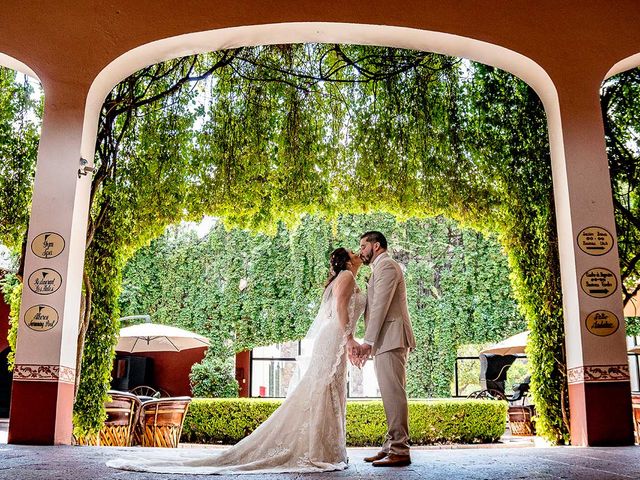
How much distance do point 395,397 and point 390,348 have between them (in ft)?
1.07

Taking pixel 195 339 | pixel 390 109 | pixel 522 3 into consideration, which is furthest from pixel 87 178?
pixel 195 339

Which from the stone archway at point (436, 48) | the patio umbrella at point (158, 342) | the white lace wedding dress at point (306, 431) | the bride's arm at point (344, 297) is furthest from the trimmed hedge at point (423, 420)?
the bride's arm at point (344, 297)

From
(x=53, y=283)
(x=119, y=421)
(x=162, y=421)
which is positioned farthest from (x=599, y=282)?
(x=119, y=421)

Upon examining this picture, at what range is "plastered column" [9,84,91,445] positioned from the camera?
5410mm

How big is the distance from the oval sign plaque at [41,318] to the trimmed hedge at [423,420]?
6630 mm

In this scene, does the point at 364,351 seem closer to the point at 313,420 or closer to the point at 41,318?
the point at 313,420

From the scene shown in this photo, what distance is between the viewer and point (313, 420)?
174 inches

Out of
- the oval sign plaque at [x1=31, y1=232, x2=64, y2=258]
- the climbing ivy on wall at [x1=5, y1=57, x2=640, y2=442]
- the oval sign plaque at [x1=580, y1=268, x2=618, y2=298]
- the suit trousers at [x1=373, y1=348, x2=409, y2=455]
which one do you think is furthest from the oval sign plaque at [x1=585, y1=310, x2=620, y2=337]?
the oval sign plaque at [x1=31, y1=232, x2=64, y2=258]

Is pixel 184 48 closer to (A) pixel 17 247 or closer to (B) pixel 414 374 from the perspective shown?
(A) pixel 17 247

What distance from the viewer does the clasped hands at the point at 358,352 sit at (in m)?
4.53

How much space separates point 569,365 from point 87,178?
4824 millimetres

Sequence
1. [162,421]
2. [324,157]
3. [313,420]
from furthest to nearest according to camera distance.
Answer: [324,157], [162,421], [313,420]

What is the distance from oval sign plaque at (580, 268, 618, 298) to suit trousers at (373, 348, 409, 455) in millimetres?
2232

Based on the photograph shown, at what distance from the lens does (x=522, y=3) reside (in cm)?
614
